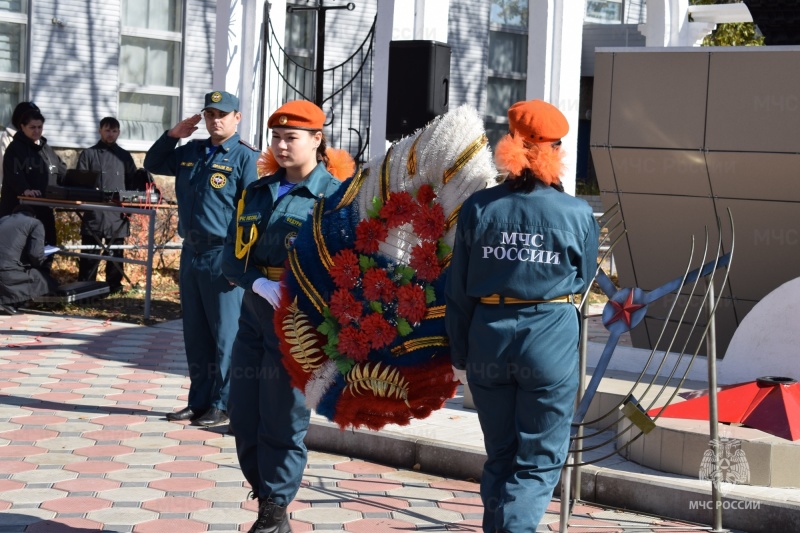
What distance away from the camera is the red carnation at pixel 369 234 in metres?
5.06

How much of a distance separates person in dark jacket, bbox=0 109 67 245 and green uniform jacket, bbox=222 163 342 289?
841 cm

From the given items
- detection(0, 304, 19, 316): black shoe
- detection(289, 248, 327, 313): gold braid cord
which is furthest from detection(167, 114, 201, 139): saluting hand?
detection(0, 304, 19, 316): black shoe

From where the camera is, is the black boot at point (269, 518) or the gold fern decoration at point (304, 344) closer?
the gold fern decoration at point (304, 344)

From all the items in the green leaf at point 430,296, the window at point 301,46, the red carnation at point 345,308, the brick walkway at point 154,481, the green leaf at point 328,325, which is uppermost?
the window at point 301,46

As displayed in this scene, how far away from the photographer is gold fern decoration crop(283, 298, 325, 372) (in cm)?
515

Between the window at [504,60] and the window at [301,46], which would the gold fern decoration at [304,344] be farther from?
the window at [504,60]

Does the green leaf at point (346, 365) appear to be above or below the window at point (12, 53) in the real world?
below

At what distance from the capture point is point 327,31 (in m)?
18.7

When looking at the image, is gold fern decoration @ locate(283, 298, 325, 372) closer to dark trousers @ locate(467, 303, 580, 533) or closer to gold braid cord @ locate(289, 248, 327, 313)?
gold braid cord @ locate(289, 248, 327, 313)

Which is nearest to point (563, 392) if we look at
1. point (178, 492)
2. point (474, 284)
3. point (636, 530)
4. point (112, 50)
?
point (474, 284)

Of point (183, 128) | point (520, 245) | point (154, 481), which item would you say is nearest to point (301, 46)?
point (183, 128)

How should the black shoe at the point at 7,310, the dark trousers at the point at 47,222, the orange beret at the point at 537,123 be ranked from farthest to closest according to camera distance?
the dark trousers at the point at 47,222, the black shoe at the point at 7,310, the orange beret at the point at 537,123

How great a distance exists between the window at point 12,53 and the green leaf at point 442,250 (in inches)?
477

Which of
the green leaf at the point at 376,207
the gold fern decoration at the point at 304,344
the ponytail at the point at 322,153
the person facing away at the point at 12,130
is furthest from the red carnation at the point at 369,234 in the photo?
the person facing away at the point at 12,130
